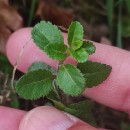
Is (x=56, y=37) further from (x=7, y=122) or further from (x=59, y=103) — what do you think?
(x=7, y=122)

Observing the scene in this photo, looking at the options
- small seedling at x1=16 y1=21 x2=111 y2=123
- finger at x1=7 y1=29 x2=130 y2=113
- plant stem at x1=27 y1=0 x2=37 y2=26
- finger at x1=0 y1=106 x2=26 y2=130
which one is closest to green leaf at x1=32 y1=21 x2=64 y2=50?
small seedling at x1=16 y1=21 x2=111 y2=123

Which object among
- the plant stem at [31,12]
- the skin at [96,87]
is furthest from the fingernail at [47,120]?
the plant stem at [31,12]

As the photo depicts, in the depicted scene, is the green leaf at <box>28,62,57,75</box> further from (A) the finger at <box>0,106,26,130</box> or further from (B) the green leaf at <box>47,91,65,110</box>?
(A) the finger at <box>0,106,26,130</box>

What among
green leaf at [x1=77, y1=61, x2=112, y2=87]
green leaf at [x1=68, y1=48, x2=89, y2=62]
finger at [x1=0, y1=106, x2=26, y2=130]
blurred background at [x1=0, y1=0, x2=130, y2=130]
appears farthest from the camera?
blurred background at [x1=0, y1=0, x2=130, y2=130]

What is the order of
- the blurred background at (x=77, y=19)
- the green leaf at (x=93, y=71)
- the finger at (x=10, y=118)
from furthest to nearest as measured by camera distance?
the blurred background at (x=77, y=19)
the finger at (x=10, y=118)
the green leaf at (x=93, y=71)

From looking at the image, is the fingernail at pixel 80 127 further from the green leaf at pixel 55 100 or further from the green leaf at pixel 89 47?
the green leaf at pixel 89 47

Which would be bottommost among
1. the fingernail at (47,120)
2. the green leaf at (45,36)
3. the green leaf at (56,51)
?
the fingernail at (47,120)

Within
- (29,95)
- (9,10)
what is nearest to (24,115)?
(29,95)
